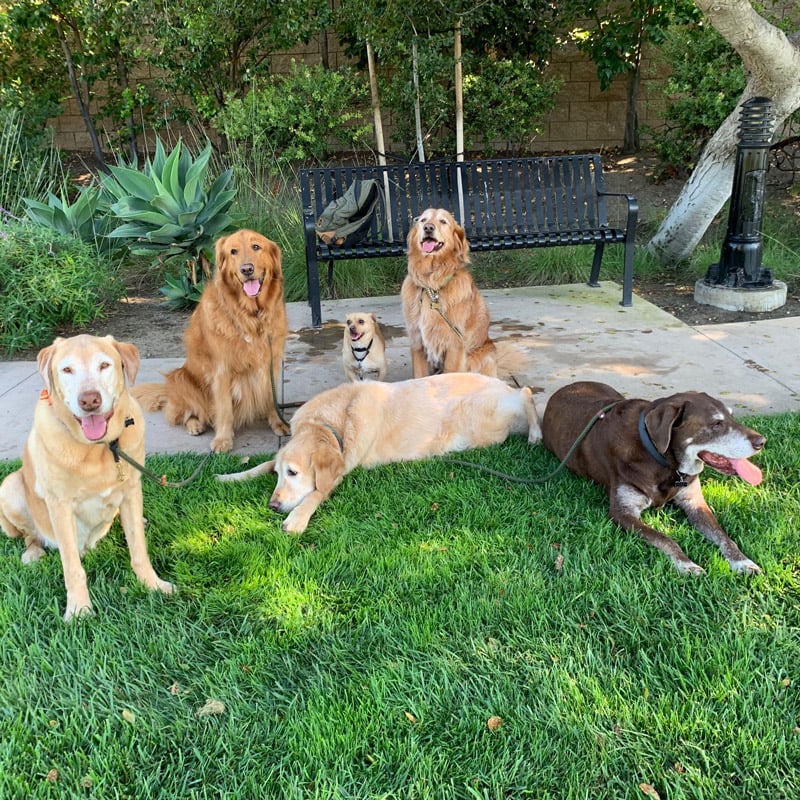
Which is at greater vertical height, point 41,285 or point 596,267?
point 41,285

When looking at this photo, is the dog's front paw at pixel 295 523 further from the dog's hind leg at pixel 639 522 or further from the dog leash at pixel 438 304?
the dog leash at pixel 438 304

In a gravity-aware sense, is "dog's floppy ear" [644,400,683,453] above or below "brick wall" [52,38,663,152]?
below

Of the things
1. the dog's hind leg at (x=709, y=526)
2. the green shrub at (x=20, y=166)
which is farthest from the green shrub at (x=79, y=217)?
the dog's hind leg at (x=709, y=526)

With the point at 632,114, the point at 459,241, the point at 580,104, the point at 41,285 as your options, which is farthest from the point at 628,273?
the point at 580,104

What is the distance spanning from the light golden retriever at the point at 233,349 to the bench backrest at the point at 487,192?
9.94ft

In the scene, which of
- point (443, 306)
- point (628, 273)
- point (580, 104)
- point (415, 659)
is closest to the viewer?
point (415, 659)

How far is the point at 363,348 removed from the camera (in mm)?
5191

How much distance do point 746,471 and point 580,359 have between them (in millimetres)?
2754

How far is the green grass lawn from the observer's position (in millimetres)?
2229

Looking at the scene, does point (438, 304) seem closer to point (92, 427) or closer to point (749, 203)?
point (92, 427)

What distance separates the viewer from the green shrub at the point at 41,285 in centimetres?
660

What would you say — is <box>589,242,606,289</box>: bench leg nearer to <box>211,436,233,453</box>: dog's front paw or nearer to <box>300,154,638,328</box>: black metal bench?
<box>300,154,638,328</box>: black metal bench

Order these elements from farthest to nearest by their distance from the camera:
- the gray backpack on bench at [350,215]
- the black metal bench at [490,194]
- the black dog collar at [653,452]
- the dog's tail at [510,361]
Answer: the black metal bench at [490,194] → the gray backpack on bench at [350,215] → the dog's tail at [510,361] → the black dog collar at [653,452]

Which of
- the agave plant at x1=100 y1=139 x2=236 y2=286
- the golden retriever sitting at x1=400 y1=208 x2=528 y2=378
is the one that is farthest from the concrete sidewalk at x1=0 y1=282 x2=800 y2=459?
the agave plant at x1=100 y1=139 x2=236 y2=286
